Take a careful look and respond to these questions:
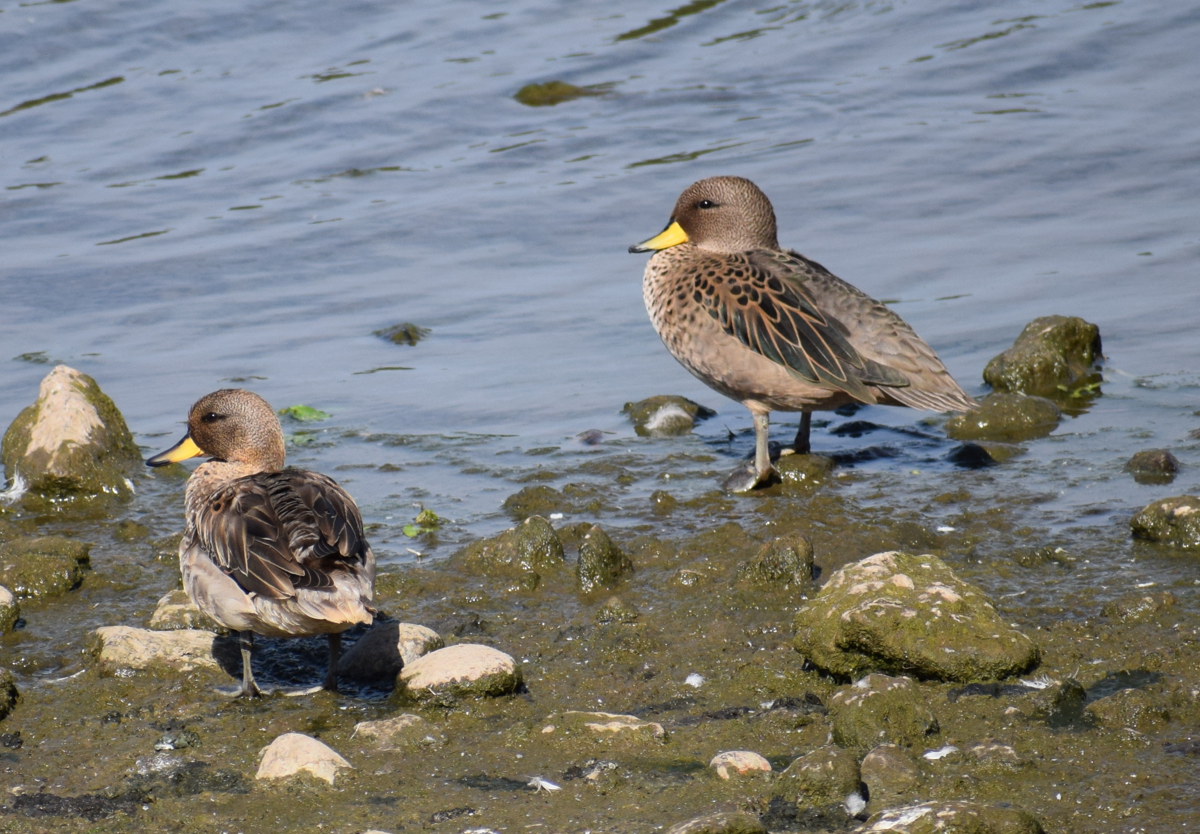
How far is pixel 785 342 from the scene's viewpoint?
20.2 ft

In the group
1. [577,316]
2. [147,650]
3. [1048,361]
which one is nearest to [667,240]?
[577,316]

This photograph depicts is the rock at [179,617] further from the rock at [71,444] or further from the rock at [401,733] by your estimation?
the rock at [71,444]

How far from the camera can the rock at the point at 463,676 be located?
4184 mm

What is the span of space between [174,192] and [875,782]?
32.9 ft

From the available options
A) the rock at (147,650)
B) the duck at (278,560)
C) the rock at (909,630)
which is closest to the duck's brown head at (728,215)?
the duck at (278,560)

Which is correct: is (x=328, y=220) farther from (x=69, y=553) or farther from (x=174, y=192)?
(x=69, y=553)

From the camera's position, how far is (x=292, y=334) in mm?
8727

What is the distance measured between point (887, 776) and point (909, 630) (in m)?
0.69

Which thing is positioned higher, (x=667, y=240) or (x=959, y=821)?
(x=667, y=240)

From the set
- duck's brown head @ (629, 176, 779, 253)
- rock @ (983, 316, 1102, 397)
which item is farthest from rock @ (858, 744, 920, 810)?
rock @ (983, 316, 1102, 397)

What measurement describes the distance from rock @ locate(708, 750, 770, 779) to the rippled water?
2236 millimetres

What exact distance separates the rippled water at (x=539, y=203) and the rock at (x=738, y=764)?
2236mm

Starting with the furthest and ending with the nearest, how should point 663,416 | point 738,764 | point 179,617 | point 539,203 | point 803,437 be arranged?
point 539,203 < point 663,416 < point 803,437 < point 179,617 < point 738,764

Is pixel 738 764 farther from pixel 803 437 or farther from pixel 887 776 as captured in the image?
pixel 803 437
